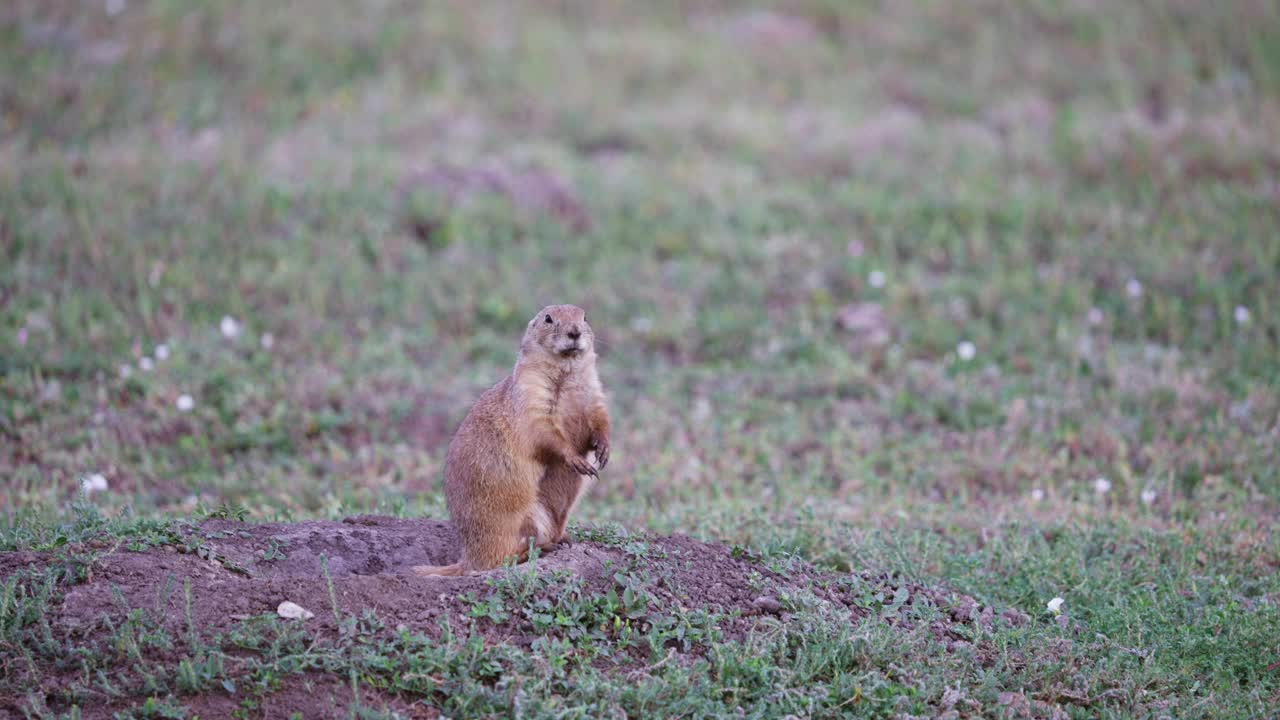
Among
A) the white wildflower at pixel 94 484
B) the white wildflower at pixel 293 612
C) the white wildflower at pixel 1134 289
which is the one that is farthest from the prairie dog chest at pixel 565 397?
the white wildflower at pixel 1134 289

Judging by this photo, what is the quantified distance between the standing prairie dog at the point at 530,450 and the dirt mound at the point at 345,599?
0.21 metres

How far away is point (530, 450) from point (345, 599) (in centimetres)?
111

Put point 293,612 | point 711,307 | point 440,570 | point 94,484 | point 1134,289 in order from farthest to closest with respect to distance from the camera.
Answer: point 711,307
point 1134,289
point 94,484
point 440,570
point 293,612

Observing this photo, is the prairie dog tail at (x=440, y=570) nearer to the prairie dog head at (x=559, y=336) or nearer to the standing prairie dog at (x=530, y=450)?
the standing prairie dog at (x=530, y=450)

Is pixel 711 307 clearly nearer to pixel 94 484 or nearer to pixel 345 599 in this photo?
pixel 94 484

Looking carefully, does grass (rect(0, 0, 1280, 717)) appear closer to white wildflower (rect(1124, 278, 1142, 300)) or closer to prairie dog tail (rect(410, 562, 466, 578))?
white wildflower (rect(1124, 278, 1142, 300))

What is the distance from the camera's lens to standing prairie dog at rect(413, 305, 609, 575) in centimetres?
538

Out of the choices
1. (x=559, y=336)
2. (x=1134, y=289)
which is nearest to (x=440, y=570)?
(x=559, y=336)

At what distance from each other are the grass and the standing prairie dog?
22.5 inches

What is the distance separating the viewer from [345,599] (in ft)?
15.5

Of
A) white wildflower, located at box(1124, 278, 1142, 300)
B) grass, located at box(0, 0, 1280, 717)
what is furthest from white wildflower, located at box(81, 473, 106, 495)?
white wildflower, located at box(1124, 278, 1142, 300)

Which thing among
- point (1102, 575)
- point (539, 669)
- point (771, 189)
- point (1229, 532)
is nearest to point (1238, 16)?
point (771, 189)

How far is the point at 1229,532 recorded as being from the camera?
265 inches

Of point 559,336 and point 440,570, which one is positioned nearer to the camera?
point 440,570
